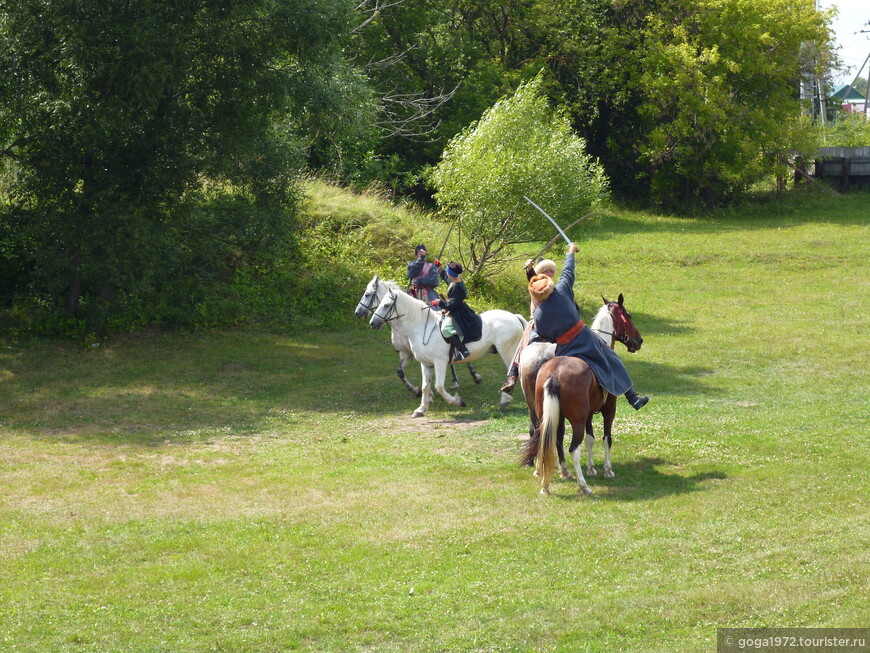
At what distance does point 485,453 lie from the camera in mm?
13281

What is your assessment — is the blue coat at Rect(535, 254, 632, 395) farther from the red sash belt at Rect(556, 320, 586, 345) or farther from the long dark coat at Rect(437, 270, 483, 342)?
the long dark coat at Rect(437, 270, 483, 342)

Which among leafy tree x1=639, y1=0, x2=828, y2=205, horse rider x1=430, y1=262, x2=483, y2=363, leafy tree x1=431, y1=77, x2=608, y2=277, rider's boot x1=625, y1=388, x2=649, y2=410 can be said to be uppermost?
leafy tree x1=639, y1=0, x2=828, y2=205

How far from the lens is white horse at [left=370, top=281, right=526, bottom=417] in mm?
16312

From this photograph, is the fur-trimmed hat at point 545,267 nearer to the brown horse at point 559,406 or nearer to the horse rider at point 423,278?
the brown horse at point 559,406

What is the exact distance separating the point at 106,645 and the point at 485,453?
22.5ft

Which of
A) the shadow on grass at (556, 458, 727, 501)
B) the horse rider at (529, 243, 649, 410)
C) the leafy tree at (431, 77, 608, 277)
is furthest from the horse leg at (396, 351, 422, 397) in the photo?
the leafy tree at (431, 77, 608, 277)

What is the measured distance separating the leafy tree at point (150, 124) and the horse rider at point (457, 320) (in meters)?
7.17

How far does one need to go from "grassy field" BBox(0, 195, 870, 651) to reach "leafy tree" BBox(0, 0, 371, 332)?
273 cm

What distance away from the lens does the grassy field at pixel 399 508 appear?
7.47m

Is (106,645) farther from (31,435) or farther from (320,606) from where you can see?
(31,435)

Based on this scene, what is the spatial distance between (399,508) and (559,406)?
2.13 m

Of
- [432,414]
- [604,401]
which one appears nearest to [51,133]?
[432,414]

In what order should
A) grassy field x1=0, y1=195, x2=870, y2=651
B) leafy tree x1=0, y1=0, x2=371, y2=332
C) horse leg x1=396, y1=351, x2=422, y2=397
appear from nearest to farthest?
grassy field x1=0, y1=195, x2=870, y2=651, horse leg x1=396, y1=351, x2=422, y2=397, leafy tree x1=0, y1=0, x2=371, y2=332

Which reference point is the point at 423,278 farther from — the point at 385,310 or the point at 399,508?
the point at 399,508
